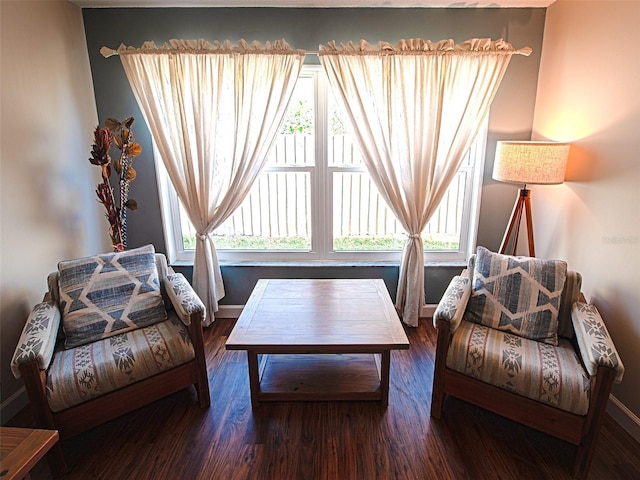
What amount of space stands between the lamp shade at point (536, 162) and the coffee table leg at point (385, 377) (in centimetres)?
136

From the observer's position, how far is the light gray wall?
199 centimetres

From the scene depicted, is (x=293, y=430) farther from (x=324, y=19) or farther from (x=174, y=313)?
(x=324, y=19)

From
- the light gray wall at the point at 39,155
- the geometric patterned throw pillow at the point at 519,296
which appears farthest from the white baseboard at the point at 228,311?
the geometric patterned throw pillow at the point at 519,296

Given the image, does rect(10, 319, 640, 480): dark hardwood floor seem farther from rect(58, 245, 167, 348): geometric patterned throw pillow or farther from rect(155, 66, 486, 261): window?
rect(155, 66, 486, 261): window

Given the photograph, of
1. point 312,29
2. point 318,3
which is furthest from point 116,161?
point 318,3

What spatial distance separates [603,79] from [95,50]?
3.33 m

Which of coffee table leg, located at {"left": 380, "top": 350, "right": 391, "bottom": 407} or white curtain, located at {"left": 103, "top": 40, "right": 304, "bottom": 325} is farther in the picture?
white curtain, located at {"left": 103, "top": 40, "right": 304, "bottom": 325}

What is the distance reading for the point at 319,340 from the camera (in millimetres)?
1872

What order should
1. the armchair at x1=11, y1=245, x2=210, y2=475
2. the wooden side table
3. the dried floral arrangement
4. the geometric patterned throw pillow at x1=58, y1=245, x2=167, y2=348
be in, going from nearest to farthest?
1. the wooden side table
2. the armchair at x1=11, y1=245, x2=210, y2=475
3. the geometric patterned throw pillow at x1=58, y1=245, x2=167, y2=348
4. the dried floral arrangement

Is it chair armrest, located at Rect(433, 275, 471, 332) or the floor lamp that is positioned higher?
the floor lamp

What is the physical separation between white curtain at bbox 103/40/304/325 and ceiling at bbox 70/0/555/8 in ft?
0.93

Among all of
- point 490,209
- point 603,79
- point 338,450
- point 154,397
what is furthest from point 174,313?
point 603,79

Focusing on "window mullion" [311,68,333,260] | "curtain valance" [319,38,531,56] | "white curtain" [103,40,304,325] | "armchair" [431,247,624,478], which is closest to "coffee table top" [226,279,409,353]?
"armchair" [431,247,624,478]

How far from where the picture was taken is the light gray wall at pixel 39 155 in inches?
78.2
